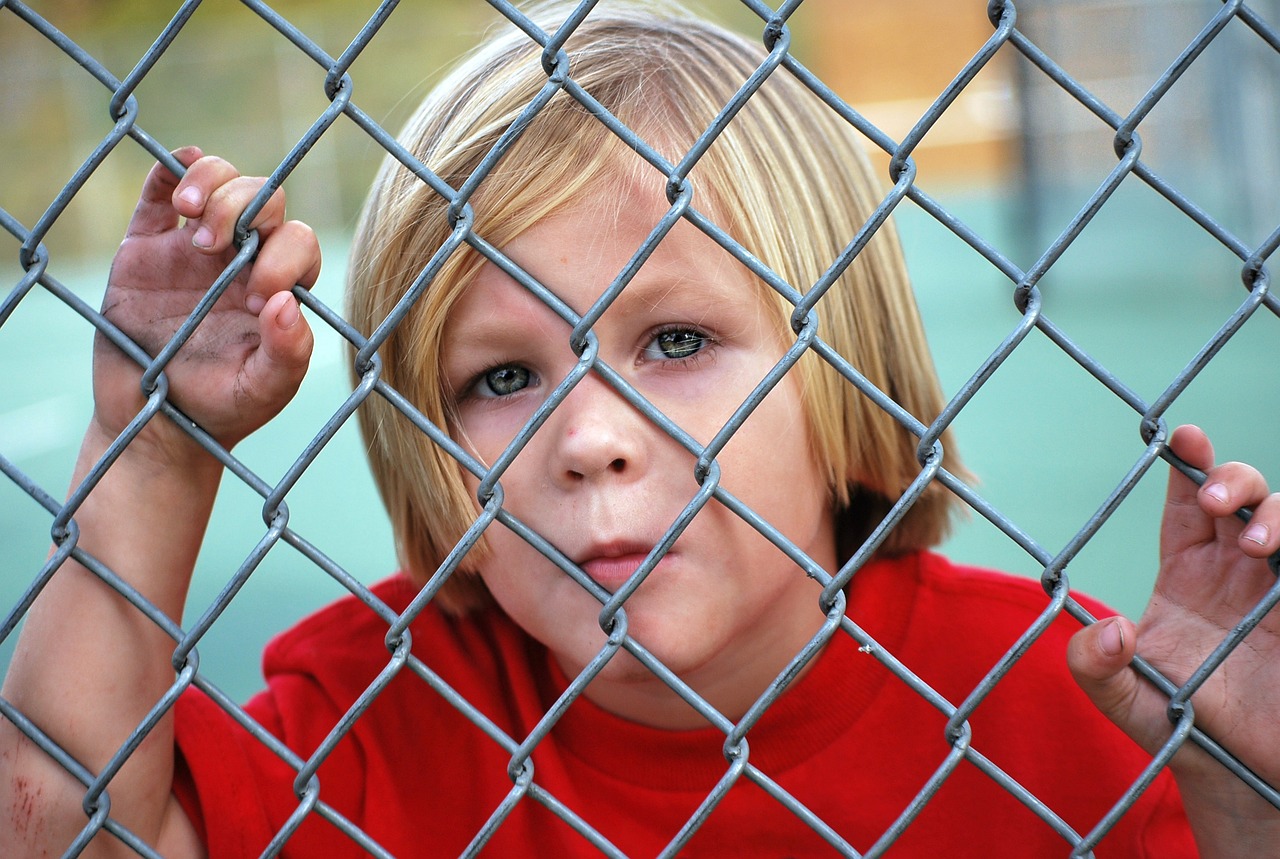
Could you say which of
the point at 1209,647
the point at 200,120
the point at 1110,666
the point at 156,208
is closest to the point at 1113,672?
the point at 1110,666

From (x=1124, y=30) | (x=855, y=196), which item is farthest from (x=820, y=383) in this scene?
(x=1124, y=30)

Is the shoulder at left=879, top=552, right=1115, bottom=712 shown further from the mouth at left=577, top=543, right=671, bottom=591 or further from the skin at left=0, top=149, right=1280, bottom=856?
the mouth at left=577, top=543, right=671, bottom=591

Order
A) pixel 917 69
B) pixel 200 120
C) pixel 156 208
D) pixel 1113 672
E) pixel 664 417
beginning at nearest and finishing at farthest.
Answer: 1. pixel 664 417
2. pixel 1113 672
3. pixel 156 208
4. pixel 200 120
5. pixel 917 69

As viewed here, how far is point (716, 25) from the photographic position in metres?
1.51

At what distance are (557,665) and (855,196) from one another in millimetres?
685

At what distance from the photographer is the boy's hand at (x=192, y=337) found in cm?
99

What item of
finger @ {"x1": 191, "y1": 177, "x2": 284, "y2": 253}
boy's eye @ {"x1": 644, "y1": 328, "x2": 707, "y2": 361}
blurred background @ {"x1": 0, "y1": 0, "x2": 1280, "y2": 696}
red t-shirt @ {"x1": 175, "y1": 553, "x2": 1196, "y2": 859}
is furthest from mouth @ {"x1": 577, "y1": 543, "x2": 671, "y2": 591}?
blurred background @ {"x1": 0, "y1": 0, "x2": 1280, "y2": 696}

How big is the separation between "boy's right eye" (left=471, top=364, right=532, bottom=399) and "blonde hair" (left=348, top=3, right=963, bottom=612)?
4 cm

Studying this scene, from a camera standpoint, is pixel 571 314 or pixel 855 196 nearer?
pixel 571 314

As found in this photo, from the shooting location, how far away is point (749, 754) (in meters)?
1.27

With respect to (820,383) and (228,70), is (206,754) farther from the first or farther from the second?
(228,70)

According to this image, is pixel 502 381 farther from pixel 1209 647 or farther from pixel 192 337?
pixel 1209 647

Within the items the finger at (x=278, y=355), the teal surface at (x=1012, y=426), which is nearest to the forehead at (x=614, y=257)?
the finger at (x=278, y=355)

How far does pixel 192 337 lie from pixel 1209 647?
0.92m
